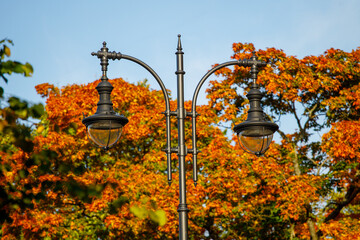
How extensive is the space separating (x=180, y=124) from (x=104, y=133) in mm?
1220

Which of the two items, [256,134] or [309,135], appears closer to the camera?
[256,134]

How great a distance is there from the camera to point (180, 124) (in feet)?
30.6

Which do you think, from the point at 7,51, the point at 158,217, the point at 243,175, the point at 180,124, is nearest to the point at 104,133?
the point at 180,124

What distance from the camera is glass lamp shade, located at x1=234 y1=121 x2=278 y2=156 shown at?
32.7 feet

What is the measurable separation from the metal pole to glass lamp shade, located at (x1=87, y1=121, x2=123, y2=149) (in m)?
0.98

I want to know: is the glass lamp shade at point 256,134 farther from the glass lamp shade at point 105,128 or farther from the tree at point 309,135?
the tree at point 309,135

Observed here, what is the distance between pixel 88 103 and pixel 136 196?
5922 mm

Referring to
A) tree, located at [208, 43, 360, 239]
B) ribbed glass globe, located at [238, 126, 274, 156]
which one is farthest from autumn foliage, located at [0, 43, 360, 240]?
ribbed glass globe, located at [238, 126, 274, 156]

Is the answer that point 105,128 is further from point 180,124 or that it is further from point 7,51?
point 7,51

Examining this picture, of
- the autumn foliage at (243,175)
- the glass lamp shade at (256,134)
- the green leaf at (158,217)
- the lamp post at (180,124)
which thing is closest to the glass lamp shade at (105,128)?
the lamp post at (180,124)

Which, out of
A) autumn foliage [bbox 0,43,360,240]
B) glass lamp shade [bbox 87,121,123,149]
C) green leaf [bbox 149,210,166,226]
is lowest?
green leaf [bbox 149,210,166,226]

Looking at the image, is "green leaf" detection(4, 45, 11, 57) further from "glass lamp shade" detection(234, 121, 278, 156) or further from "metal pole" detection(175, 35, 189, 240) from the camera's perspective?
"glass lamp shade" detection(234, 121, 278, 156)

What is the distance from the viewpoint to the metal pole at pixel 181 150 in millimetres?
8836

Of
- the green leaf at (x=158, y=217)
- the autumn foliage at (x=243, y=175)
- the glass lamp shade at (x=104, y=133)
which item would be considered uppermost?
the autumn foliage at (x=243, y=175)
